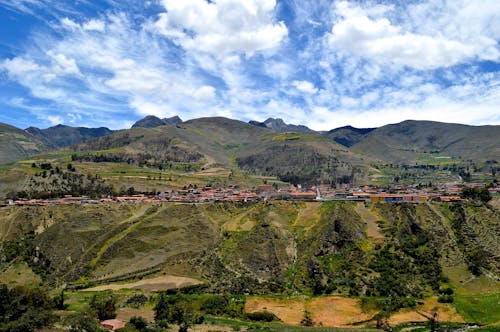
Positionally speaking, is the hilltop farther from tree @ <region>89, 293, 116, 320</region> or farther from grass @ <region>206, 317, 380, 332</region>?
tree @ <region>89, 293, 116, 320</region>

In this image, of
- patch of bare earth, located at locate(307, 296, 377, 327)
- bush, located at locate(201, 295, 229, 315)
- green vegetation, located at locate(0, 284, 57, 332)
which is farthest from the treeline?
patch of bare earth, located at locate(307, 296, 377, 327)

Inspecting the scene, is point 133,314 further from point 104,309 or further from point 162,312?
point 162,312

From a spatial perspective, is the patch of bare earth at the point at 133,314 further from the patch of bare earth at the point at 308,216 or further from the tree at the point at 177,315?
the patch of bare earth at the point at 308,216

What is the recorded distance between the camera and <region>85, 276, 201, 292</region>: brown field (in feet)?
257

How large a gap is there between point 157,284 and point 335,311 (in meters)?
33.1

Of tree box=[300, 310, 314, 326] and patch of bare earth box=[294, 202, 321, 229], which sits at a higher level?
patch of bare earth box=[294, 202, 321, 229]

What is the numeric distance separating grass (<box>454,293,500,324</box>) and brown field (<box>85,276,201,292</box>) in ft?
149

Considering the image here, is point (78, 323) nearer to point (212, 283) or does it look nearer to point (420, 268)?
point (212, 283)

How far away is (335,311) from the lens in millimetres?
68250

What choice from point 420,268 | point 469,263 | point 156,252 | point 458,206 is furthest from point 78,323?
point 458,206

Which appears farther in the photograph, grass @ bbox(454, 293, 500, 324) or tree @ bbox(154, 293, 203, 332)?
grass @ bbox(454, 293, 500, 324)

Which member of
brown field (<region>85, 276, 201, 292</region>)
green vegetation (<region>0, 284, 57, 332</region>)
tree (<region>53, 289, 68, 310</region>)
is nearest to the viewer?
green vegetation (<region>0, 284, 57, 332</region>)

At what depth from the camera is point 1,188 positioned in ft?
538

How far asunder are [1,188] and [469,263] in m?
161
